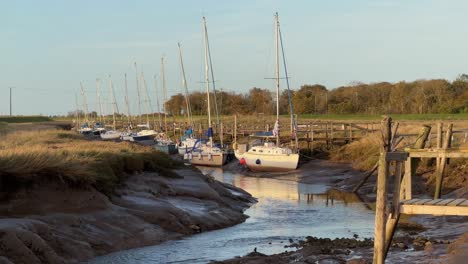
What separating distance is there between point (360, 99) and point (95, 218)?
93439 mm

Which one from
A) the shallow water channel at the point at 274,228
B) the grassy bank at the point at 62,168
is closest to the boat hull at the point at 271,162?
the shallow water channel at the point at 274,228

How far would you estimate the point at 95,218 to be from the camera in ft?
54.1

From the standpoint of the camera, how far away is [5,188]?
52.5 feet

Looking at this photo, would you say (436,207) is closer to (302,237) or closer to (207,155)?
(302,237)

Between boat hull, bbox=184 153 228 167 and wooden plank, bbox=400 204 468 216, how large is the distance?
4130 centimetres

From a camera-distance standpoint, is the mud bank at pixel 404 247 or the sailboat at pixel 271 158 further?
the sailboat at pixel 271 158

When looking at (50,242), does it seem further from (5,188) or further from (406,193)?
(406,193)

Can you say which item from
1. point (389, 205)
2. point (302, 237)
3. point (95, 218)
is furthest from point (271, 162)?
point (389, 205)

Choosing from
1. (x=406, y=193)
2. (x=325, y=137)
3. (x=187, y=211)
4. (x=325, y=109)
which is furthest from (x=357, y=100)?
(x=406, y=193)

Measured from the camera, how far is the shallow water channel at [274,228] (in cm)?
1511

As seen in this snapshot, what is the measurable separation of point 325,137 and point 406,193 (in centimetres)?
3996

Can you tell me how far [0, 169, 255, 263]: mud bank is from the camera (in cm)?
1333

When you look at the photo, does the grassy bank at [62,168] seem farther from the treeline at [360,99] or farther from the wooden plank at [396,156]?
the treeline at [360,99]

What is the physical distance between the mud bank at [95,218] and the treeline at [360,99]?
69.3m
